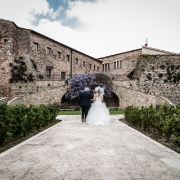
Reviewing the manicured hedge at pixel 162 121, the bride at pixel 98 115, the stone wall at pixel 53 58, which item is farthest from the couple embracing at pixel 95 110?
the stone wall at pixel 53 58

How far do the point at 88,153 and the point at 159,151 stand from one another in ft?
6.11

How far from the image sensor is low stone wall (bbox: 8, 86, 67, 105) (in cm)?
3347

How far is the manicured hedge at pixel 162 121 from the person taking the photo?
910cm

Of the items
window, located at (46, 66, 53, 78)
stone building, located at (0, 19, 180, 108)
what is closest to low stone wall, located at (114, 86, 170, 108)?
stone building, located at (0, 19, 180, 108)

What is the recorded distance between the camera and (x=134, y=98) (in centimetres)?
3659

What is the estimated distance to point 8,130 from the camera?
30.9 feet

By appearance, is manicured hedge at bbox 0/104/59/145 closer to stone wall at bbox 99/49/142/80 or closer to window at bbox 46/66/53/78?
window at bbox 46/66/53/78

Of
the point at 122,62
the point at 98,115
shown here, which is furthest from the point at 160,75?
the point at 98,115

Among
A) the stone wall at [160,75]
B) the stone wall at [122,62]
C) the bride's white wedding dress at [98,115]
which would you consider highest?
the stone wall at [122,62]

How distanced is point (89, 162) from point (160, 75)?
35.8 m

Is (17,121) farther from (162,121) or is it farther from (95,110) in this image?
(95,110)

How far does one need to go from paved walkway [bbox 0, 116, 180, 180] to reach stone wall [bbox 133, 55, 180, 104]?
32.0 metres

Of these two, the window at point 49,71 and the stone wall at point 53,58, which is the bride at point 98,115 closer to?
the stone wall at point 53,58

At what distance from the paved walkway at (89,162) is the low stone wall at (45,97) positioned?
2527 centimetres
